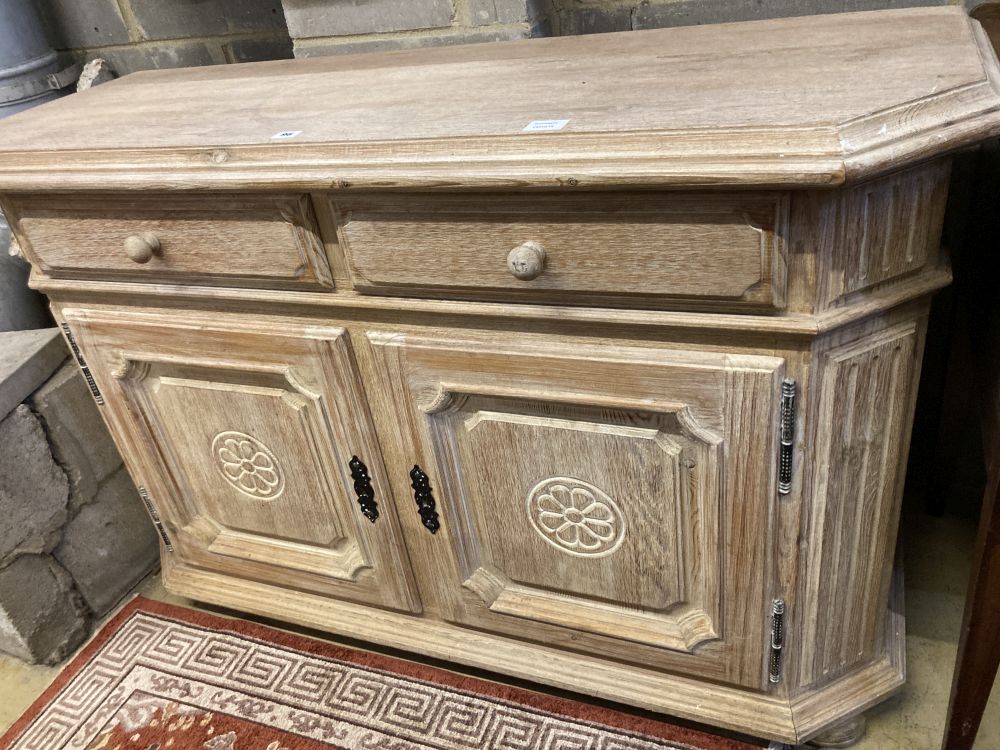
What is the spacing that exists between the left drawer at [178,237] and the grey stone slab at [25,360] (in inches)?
11.9

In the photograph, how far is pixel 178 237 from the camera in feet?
2.95

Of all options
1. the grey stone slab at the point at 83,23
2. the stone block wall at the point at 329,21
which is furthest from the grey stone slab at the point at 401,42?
the grey stone slab at the point at 83,23

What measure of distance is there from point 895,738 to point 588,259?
81 centimetres

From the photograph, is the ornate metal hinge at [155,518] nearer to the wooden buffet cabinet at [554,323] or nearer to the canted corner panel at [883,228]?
the wooden buffet cabinet at [554,323]

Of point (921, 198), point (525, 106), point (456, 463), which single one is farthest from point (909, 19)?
point (456, 463)

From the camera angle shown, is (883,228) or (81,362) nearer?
(883,228)

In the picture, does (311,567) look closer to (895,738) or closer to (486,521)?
(486,521)

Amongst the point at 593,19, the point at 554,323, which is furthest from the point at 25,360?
the point at 593,19

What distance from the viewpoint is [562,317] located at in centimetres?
78

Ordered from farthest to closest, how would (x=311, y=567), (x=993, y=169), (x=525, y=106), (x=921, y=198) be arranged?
1. (x=311, y=567)
2. (x=993, y=169)
3. (x=525, y=106)
4. (x=921, y=198)

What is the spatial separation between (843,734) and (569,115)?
87cm

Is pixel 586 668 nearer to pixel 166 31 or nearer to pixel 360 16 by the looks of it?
pixel 360 16

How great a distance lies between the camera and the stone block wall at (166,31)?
1.38m

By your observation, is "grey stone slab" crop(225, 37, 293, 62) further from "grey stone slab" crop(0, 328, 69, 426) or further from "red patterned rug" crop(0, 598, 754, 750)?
"red patterned rug" crop(0, 598, 754, 750)
